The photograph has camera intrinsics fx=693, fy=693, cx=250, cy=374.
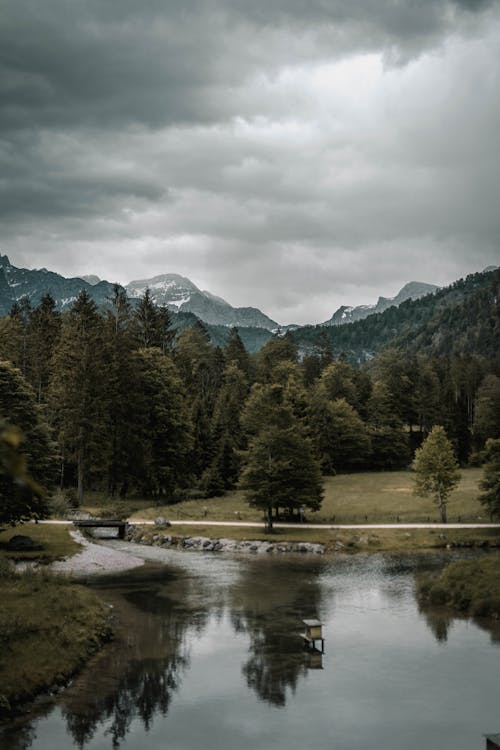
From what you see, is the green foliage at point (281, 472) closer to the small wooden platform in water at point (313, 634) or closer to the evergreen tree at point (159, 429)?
the evergreen tree at point (159, 429)

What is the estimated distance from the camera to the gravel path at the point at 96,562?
50.0 metres

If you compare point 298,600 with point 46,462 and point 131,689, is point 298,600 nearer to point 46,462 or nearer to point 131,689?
point 131,689

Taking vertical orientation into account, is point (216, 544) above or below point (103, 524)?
below

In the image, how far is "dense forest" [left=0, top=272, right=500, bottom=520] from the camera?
68.8m

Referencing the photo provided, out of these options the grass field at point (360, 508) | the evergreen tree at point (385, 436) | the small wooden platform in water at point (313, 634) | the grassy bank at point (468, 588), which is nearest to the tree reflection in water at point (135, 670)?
the small wooden platform in water at point (313, 634)

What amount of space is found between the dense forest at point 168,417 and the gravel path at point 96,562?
25.0 ft

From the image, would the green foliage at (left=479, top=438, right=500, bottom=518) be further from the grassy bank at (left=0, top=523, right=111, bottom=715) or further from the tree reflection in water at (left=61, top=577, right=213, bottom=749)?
the grassy bank at (left=0, top=523, right=111, bottom=715)

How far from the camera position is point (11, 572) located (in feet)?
138

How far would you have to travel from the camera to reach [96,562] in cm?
5250

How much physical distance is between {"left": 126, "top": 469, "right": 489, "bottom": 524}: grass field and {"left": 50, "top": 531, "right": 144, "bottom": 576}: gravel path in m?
17.2

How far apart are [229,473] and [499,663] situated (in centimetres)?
6755

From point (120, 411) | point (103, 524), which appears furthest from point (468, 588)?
point (120, 411)

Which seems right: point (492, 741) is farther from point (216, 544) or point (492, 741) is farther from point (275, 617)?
point (216, 544)

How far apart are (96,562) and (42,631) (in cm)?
2195
